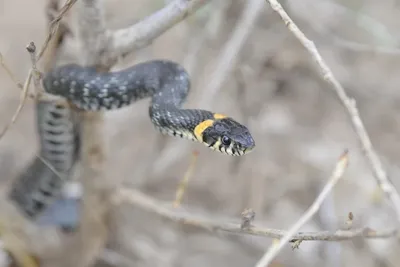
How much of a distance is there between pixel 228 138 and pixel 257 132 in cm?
234

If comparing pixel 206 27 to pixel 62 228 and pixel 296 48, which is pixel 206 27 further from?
pixel 62 228

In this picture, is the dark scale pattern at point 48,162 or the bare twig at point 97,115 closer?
the bare twig at point 97,115

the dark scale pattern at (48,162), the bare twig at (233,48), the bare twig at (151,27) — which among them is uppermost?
the bare twig at (233,48)

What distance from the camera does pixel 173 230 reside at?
5.60 m

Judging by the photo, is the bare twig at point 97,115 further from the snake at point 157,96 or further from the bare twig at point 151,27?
the snake at point 157,96

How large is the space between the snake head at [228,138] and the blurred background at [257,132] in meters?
1.22

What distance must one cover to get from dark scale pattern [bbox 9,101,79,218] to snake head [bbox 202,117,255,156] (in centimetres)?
103

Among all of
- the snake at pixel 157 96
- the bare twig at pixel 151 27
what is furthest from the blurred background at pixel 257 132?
the bare twig at pixel 151 27

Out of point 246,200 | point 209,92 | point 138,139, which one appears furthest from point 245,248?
point 138,139

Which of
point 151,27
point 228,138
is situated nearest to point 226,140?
point 228,138

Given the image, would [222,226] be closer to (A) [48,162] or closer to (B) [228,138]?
(B) [228,138]

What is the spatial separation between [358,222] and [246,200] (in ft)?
2.87

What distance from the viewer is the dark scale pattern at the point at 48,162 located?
423 centimetres

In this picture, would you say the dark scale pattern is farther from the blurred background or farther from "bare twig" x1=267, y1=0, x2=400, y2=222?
"bare twig" x1=267, y1=0, x2=400, y2=222
